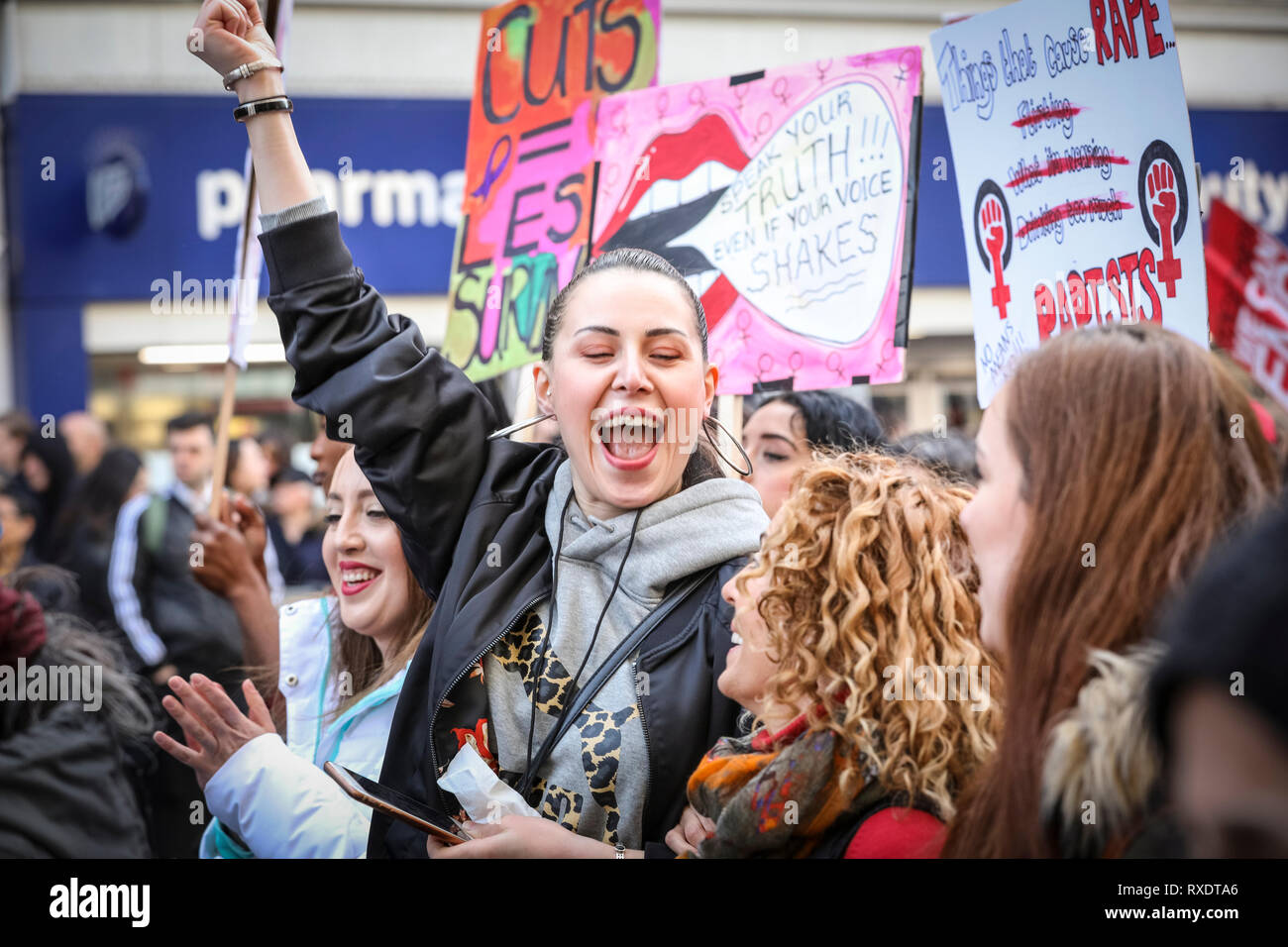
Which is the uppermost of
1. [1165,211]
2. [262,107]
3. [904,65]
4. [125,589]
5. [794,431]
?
[904,65]

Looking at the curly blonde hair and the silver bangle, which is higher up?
the silver bangle

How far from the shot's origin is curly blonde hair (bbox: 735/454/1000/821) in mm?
1673

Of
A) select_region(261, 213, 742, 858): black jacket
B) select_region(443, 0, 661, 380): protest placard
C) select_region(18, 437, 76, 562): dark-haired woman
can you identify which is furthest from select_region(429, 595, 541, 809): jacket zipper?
select_region(18, 437, 76, 562): dark-haired woman

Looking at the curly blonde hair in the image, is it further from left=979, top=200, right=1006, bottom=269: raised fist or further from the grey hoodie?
left=979, top=200, right=1006, bottom=269: raised fist

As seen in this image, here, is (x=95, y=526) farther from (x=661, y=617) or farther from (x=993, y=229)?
(x=993, y=229)

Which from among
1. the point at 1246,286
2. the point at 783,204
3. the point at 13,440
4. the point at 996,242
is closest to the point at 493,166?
the point at 783,204

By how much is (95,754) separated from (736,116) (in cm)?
193

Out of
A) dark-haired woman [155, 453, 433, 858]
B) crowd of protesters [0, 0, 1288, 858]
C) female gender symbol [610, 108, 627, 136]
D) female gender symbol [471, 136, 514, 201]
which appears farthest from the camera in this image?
female gender symbol [471, 136, 514, 201]

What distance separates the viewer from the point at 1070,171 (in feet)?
7.47

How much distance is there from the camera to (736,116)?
2750 millimetres

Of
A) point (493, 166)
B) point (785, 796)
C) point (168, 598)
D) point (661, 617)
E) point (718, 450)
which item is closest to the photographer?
point (785, 796)

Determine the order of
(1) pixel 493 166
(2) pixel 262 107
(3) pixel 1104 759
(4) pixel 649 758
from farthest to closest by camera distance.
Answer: (1) pixel 493 166 → (2) pixel 262 107 → (4) pixel 649 758 → (3) pixel 1104 759

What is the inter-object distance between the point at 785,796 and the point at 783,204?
147cm

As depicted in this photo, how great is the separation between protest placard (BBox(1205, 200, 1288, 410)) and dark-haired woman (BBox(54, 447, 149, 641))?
3.52 meters
